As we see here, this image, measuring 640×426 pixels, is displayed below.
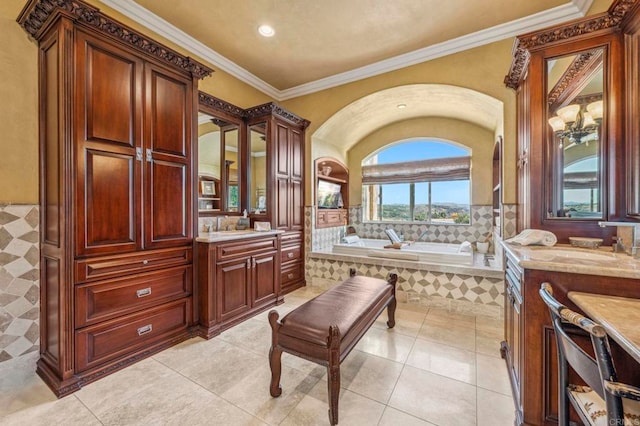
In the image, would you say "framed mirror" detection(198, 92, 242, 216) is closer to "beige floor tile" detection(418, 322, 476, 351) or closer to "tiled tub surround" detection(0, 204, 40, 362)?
"tiled tub surround" detection(0, 204, 40, 362)

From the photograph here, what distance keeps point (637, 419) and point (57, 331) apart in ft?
10.1

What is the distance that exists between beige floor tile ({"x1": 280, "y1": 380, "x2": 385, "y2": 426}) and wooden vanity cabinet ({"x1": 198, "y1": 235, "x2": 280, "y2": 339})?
1300 millimetres

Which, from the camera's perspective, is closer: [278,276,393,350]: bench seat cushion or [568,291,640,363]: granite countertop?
[568,291,640,363]: granite countertop

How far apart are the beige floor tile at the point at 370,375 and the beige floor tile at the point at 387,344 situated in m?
0.08

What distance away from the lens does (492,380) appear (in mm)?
1877

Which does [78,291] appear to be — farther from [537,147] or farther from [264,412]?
[537,147]

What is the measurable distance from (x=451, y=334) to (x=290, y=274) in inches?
89.6

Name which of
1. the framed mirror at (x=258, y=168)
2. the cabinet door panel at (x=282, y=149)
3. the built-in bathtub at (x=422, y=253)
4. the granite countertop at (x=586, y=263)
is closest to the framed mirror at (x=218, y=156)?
the framed mirror at (x=258, y=168)

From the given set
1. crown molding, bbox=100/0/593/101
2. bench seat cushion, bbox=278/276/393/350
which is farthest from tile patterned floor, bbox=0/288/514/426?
crown molding, bbox=100/0/593/101

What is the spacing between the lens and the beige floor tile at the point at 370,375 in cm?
177

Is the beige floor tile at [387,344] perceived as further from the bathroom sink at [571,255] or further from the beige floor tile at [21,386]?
the beige floor tile at [21,386]

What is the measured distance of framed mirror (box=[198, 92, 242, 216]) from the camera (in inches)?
129

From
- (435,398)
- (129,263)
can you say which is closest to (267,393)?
(435,398)

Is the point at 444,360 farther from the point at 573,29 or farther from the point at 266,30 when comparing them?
the point at 266,30
